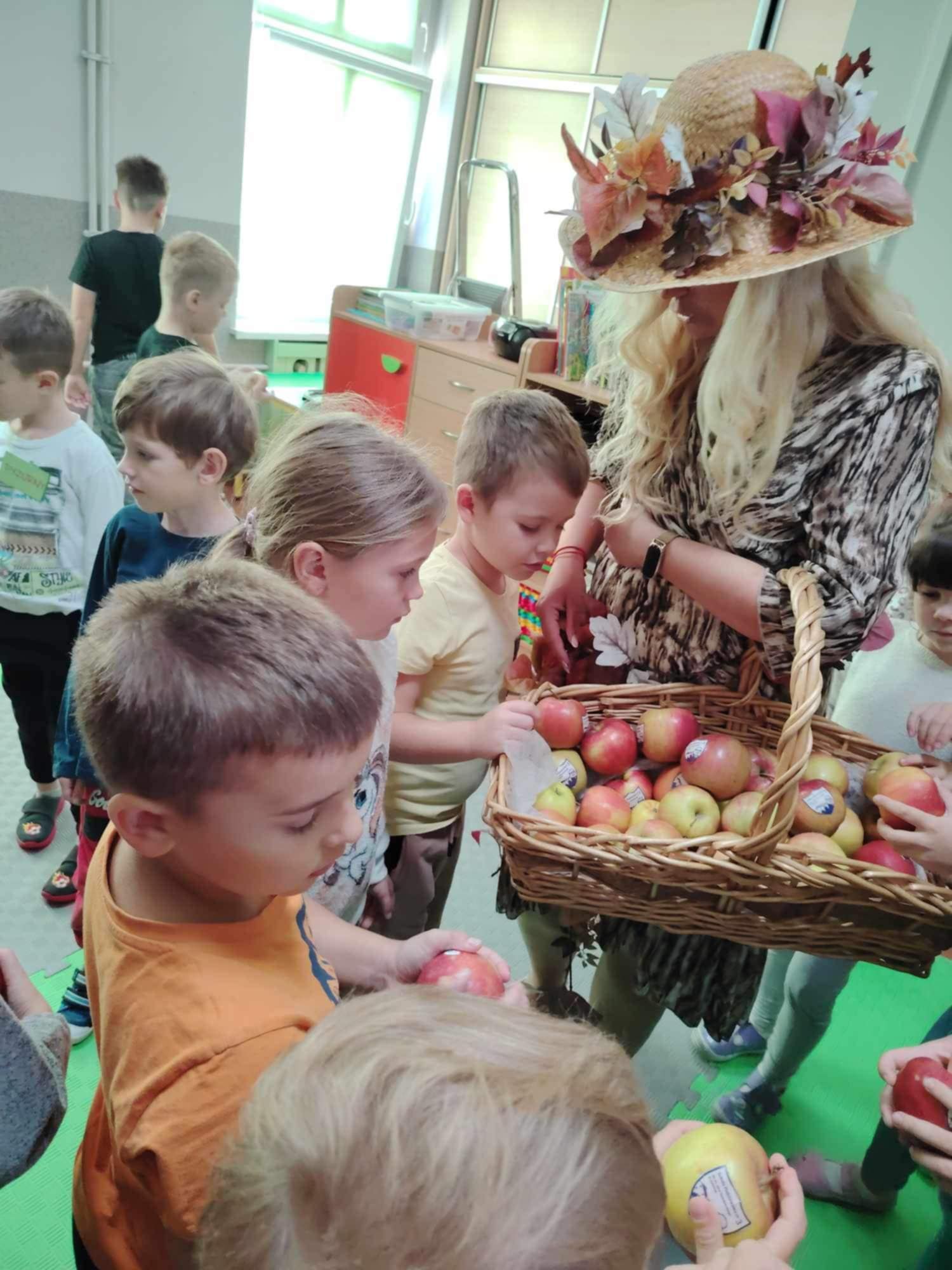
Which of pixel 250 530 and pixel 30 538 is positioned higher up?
pixel 250 530

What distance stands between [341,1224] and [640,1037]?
1078 millimetres

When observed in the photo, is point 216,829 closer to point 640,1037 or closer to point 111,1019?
point 111,1019

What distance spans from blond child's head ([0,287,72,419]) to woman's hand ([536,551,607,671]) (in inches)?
49.0

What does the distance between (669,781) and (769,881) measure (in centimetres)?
32

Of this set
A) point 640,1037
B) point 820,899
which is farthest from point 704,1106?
point 820,899

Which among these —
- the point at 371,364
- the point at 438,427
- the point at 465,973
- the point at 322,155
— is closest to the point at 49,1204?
the point at 465,973

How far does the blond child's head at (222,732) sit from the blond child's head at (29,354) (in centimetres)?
135

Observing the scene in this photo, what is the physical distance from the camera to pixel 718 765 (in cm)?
112

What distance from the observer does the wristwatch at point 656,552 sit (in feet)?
3.68

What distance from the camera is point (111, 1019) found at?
0.65 metres

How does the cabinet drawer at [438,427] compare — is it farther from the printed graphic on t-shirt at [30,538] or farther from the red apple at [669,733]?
the red apple at [669,733]

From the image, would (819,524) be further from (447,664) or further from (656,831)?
(447,664)

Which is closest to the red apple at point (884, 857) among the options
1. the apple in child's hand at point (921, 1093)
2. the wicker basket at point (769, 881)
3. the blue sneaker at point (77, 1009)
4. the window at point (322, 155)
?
the wicker basket at point (769, 881)

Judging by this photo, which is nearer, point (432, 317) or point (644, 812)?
point (644, 812)
